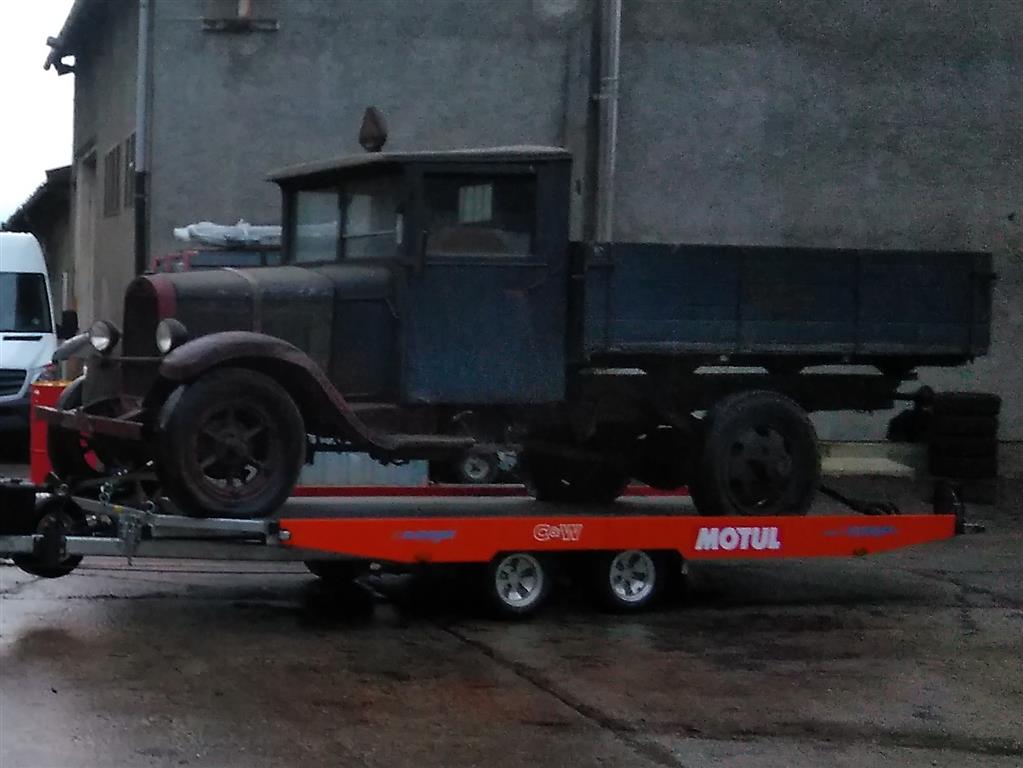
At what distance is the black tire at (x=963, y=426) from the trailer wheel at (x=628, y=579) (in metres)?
9.48

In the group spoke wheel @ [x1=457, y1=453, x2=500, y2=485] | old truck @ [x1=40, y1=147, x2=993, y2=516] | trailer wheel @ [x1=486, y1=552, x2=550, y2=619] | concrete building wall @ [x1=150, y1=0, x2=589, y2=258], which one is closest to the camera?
old truck @ [x1=40, y1=147, x2=993, y2=516]

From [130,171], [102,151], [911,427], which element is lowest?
[911,427]

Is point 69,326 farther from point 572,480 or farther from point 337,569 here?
point 337,569

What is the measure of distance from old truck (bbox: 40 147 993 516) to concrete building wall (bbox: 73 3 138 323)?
10998 mm

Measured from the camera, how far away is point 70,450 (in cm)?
948

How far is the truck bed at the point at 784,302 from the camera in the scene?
30.9 feet

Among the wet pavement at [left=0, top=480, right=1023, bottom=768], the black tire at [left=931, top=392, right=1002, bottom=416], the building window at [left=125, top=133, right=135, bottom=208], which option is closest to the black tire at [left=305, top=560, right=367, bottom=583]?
the wet pavement at [left=0, top=480, right=1023, bottom=768]

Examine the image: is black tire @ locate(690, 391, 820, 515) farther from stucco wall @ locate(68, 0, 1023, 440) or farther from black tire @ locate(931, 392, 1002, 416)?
stucco wall @ locate(68, 0, 1023, 440)

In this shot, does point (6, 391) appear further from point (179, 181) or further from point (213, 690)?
point (213, 690)

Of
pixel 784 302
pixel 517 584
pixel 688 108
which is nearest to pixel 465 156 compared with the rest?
pixel 784 302

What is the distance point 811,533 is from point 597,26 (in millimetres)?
11385

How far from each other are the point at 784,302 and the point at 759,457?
1000mm

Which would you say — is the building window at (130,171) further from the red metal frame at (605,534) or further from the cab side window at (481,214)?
the red metal frame at (605,534)

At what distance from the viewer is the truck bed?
941 centimetres
